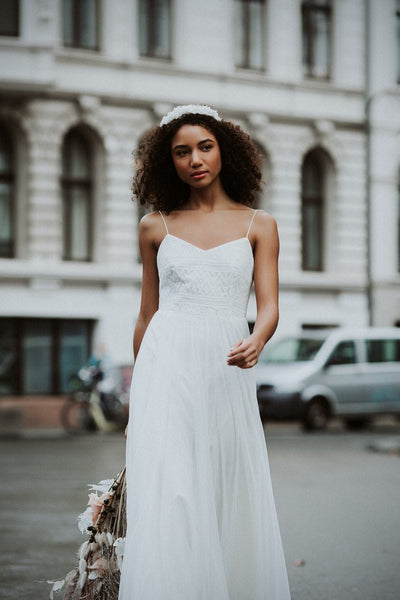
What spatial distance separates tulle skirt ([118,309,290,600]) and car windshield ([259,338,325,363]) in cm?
1679

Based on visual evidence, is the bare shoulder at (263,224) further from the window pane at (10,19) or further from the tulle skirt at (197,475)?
Answer: the window pane at (10,19)

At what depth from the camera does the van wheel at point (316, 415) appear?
2009 cm

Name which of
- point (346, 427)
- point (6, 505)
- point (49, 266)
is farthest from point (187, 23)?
point (6, 505)

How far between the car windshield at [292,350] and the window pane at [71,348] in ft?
19.0

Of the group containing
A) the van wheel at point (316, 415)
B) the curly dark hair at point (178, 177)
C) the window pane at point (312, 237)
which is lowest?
the van wheel at point (316, 415)

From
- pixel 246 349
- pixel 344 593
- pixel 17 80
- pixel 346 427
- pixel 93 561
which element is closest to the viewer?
pixel 246 349

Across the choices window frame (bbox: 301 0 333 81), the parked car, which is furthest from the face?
window frame (bbox: 301 0 333 81)

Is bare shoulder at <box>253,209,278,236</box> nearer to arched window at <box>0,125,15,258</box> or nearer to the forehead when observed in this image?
the forehead

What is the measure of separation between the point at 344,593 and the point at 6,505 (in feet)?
14.4

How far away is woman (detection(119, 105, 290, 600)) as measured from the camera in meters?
3.61

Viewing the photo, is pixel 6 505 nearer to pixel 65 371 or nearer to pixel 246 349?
pixel 246 349

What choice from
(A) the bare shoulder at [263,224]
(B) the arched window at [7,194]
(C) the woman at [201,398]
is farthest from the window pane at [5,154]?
(A) the bare shoulder at [263,224]

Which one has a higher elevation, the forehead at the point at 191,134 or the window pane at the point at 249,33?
the window pane at the point at 249,33

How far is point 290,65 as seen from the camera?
Answer: 28.5m
